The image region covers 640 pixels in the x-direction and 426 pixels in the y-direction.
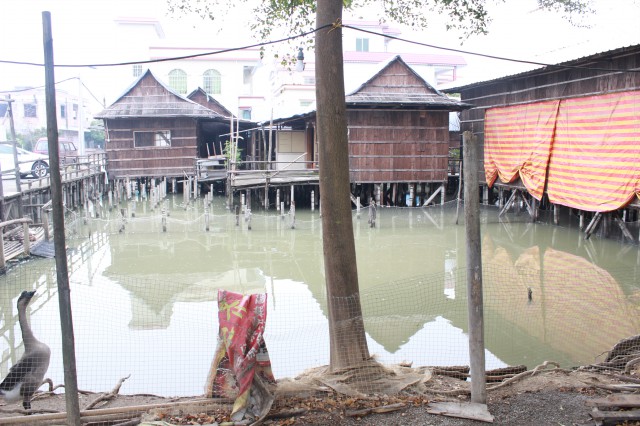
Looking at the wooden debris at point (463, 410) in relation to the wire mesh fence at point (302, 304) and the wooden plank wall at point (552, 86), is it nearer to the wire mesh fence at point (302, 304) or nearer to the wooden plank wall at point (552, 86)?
the wire mesh fence at point (302, 304)

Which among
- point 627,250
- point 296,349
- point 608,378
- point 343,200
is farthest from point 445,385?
point 627,250

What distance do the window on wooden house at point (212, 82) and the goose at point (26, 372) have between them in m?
39.4

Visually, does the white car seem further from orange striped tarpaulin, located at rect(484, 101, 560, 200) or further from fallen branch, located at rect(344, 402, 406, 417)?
fallen branch, located at rect(344, 402, 406, 417)

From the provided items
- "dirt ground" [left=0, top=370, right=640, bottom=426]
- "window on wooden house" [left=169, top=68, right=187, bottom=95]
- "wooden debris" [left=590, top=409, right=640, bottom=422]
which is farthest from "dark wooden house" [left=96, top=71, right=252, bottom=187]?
"wooden debris" [left=590, top=409, right=640, bottom=422]

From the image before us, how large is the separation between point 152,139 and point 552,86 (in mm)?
16649

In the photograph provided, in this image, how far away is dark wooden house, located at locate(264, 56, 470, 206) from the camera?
66.7ft

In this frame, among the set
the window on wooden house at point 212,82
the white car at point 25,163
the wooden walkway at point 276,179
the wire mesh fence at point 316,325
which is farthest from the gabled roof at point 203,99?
the wire mesh fence at point 316,325

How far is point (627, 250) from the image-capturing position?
44.7 feet

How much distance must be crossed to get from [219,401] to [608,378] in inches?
137

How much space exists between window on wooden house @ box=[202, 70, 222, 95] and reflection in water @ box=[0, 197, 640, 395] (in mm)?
27111

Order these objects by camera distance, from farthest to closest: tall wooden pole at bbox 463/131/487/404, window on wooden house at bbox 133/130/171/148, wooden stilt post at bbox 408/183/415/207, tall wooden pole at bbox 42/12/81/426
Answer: window on wooden house at bbox 133/130/171/148 → wooden stilt post at bbox 408/183/415/207 → tall wooden pole at bbox 463/131/487/404 → tall wooden pole at bbox 42/12/81/426

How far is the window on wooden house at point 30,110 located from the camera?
130ft

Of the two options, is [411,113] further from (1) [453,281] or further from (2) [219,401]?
(2) [219,401]

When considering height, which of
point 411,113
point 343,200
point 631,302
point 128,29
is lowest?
point 631,302
